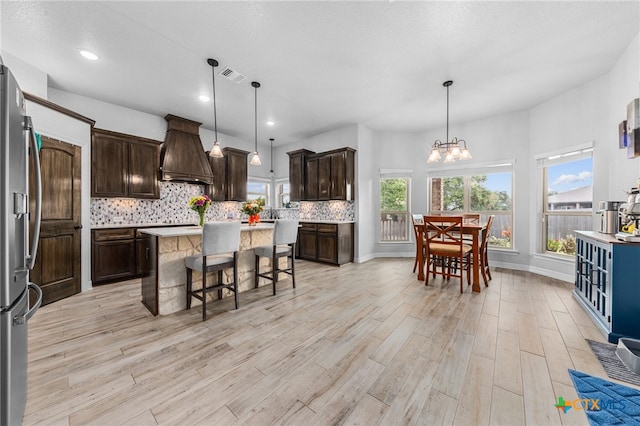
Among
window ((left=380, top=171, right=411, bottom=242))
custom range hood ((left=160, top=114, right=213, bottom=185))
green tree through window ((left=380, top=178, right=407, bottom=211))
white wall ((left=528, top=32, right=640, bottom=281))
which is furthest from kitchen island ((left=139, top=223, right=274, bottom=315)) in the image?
white wall ((left=528, top=32, right=640, bottom=281))

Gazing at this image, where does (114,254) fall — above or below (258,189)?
below

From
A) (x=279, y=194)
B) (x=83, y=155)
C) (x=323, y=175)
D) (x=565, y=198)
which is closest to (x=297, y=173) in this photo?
(x=323, y=175)

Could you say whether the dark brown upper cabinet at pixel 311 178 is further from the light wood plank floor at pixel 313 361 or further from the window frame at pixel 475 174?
the light wood plank floor at pixel 313 361

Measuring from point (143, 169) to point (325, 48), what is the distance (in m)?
3.81

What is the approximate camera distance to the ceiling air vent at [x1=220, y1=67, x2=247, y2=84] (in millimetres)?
3223

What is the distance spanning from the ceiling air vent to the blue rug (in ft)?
14.9

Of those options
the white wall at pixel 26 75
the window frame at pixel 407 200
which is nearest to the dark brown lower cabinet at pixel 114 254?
the white wall at pixel 26 75

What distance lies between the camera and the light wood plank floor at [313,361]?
140cm

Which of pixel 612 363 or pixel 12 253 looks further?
pixel 612 363

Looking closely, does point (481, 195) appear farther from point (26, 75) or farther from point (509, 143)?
point (26, 75)

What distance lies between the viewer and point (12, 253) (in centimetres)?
112

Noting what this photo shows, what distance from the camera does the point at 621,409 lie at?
139 cm

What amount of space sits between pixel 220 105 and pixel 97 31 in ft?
6.21

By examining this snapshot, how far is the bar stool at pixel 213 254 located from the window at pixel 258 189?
13.3ft
